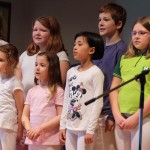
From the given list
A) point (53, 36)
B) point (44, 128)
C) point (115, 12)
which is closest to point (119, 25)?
point (115, 12)

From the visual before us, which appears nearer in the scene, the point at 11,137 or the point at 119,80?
the point at 119,80

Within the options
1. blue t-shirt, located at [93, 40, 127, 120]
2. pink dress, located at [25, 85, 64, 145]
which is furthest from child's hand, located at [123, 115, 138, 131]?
pink dress, located at [25, 85, 64, 145]

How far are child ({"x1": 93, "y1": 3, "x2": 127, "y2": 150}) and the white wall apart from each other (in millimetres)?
1863

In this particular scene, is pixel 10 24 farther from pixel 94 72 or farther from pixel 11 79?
pixel 94 72

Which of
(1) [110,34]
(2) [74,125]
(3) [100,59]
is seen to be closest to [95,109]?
(2) [74,125]

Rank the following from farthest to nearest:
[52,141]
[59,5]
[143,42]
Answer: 1. [59,5]
2. [52,141]
3. [143,42]

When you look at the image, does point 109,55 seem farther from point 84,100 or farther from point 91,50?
point 84,100

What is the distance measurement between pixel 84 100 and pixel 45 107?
0.32 meters

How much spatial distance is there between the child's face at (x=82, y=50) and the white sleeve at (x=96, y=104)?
15 cm

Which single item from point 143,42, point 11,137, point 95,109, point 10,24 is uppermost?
point 10,24

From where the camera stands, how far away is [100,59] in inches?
94.2

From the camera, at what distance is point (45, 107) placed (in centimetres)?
238

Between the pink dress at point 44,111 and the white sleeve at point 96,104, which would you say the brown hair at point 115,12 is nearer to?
the white sleeve at point 96,104

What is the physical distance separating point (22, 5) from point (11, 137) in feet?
8.07
